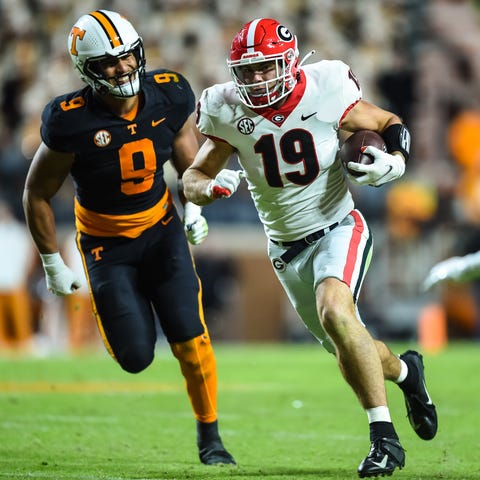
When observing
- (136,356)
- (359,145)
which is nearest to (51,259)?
(136,356)

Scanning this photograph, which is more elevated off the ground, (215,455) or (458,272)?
(215,455)

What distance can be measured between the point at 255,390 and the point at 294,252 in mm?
3314

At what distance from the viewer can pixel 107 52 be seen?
4523 mm

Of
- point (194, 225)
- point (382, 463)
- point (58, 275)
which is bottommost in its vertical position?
point (382, 463)

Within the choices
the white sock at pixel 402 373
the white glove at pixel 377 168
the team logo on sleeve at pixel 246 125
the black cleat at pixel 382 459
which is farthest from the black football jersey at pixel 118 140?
the black cleat at pixel 382 459

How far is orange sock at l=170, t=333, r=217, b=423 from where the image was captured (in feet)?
15.1

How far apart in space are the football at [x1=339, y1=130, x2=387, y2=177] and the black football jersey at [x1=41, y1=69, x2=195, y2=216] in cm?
79

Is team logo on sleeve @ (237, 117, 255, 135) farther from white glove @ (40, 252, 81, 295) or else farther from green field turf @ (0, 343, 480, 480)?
green field turf @ (0, 343, 480, 480)

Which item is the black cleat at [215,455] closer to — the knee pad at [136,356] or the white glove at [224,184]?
the knee pad at [136,356]

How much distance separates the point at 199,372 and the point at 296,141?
39.4 inches

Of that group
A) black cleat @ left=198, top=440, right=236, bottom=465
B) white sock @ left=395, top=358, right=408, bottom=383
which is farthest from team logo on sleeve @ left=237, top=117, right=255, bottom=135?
black cleat @ left=198, top=440, right=236, bottom=465

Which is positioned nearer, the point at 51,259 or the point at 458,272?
the point at 51,259

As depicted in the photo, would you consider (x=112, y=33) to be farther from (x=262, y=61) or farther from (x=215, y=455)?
(x=215, y=455)

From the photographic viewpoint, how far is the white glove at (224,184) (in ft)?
13.6
